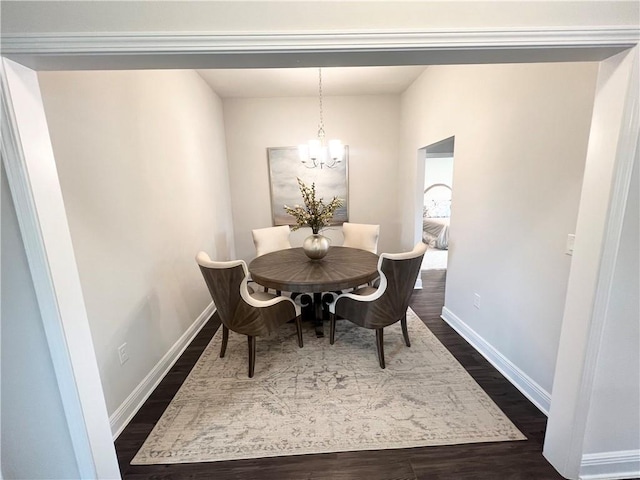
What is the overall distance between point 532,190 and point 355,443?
195cm

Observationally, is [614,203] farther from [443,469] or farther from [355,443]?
[355,443]

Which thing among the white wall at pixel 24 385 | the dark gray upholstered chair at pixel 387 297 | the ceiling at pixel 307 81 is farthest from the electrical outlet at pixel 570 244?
the white wall at pixel 24 385

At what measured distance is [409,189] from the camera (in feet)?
12.2

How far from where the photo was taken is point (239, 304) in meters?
1.97

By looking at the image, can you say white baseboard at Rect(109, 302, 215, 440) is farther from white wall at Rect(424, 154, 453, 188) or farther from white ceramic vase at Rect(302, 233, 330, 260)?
white wall at Rect(424, 154, 453, 188)

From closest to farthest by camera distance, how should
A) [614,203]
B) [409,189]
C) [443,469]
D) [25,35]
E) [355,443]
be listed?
[25,35], [614,203], [443,469], [355,443], [409,189]

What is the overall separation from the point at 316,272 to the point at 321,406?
3.29 feet

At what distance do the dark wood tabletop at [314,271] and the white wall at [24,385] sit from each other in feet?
4.35

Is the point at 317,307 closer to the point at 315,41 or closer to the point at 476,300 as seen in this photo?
the point at 476,300

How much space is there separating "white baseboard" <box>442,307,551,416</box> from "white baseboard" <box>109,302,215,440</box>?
269 cm

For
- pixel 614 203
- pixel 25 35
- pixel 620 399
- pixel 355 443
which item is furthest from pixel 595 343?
pixel 25 35

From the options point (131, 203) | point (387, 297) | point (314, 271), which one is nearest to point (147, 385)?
point (131, 203)

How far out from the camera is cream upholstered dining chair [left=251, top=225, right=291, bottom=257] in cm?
344

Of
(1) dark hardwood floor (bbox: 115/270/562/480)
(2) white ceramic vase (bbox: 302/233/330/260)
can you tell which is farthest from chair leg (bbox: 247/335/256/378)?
(2) white ceramic vase (bbox: 302/233/330/260)
